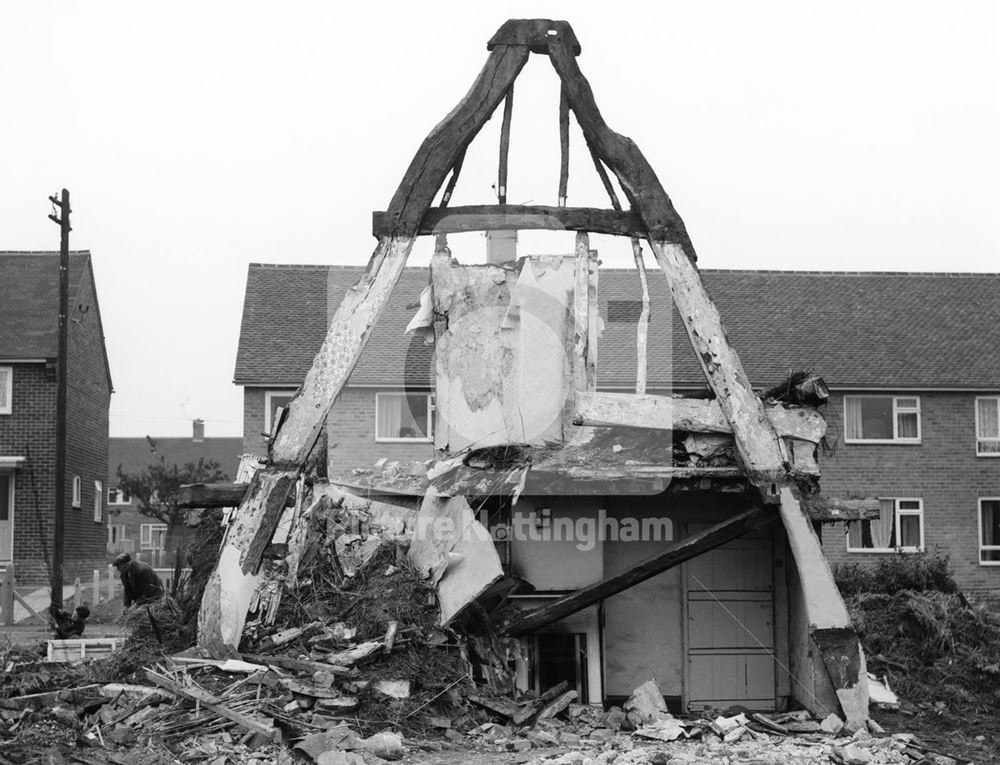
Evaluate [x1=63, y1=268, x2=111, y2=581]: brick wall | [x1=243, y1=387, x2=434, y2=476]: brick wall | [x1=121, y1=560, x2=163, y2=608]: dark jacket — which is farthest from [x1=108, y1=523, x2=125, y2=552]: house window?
[x1=121, y1=560, x2=163, y2=608]: dark jacket

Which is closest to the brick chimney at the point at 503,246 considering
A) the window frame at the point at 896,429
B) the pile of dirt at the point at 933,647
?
the pile of dirt at the point at 933,647

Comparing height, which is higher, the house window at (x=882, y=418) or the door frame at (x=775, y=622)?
the house window at (x=882, y=418)

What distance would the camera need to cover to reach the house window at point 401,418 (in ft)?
103

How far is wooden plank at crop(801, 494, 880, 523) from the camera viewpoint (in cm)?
1372

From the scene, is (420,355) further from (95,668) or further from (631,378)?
(95,668)

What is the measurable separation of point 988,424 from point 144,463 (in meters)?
49.1

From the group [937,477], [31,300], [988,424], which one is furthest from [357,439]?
[988,424]

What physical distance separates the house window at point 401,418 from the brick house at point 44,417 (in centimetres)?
881

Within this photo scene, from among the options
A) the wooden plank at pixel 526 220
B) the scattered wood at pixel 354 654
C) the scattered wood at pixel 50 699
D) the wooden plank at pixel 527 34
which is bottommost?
the scattered wood at pixel 50 699

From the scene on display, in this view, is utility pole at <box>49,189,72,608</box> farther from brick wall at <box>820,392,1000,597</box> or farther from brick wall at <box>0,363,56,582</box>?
brick wall at <box>820,392,1000,597</box>

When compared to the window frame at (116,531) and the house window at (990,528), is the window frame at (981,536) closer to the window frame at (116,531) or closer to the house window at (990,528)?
the house window at (990,528)

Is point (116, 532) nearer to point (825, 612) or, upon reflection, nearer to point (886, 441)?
point (886, 441)

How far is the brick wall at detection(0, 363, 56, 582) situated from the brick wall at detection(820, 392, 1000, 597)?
1977cm

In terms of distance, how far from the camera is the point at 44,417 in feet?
110
